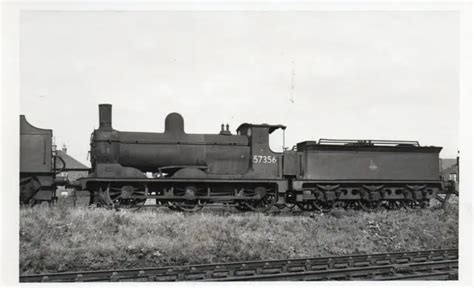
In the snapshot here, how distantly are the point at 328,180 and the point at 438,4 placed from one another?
678 cm

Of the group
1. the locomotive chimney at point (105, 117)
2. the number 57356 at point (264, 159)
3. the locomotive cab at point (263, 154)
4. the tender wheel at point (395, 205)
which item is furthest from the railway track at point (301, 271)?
the locomotive chimney at point (105, 117)

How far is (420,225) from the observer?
13.7 metres

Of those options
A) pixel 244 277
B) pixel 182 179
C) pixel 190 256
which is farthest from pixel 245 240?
pixel 182 179

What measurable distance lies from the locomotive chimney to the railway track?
5866 millimetres

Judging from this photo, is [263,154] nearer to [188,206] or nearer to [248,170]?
[248,170]

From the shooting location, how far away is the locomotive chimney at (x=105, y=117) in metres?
13.5

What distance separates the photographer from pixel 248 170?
14453 mm

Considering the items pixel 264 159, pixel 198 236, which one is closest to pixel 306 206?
pixel 264 159

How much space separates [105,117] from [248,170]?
4.55m

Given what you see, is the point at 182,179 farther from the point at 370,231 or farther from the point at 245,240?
the point at 370,231

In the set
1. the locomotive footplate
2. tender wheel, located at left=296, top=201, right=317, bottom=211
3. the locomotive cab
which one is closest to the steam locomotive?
the locomotive footplate

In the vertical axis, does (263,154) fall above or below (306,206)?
above

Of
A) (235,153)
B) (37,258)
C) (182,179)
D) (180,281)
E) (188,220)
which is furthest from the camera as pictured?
(235,153)

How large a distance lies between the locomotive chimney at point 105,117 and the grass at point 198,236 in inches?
101
